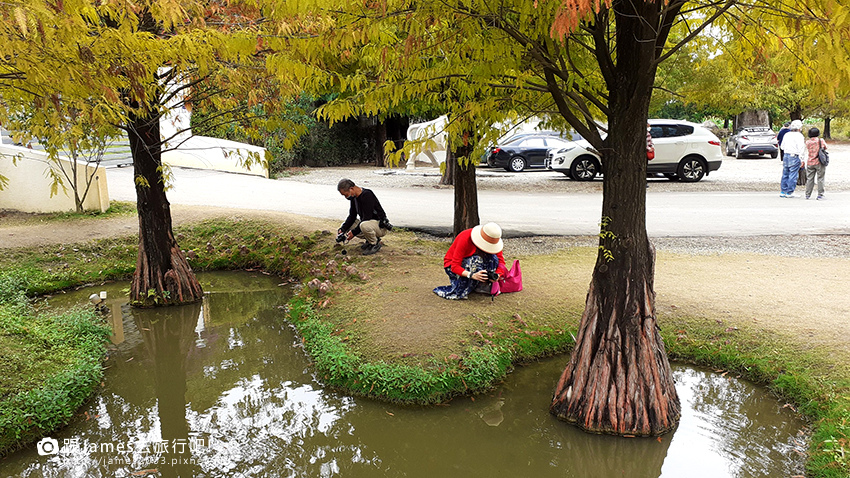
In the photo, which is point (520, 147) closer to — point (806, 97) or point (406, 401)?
point (806, 97)

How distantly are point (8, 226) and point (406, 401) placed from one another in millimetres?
9714

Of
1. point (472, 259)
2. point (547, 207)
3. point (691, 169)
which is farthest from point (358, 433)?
point (691, 169)

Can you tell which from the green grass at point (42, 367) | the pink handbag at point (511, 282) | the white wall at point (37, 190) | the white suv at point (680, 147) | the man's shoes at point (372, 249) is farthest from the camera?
the white suv at point (680, 147)

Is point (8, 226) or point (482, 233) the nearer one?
point (482, 233)

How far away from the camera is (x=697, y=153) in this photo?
709 inches

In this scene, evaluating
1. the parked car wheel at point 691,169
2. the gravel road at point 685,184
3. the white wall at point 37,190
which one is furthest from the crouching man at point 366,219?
the parked car wheel at point 691,169

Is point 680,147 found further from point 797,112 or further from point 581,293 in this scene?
point 797,112

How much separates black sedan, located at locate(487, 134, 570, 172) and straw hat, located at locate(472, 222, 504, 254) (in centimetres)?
1634

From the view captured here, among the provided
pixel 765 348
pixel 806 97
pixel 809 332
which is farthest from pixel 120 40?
pixel 806 97

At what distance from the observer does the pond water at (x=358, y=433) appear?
466 centimetres

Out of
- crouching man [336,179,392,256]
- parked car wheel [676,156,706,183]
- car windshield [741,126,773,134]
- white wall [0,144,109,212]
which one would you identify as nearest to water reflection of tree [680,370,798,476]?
crouching man [336,179,392,256]

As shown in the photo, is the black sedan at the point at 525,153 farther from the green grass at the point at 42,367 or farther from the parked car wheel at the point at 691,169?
the green grass at the point at 42,367

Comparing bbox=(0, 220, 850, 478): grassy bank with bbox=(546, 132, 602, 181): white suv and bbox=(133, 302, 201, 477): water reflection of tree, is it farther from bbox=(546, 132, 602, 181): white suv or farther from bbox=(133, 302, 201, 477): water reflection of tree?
bbox=(546, 132, 602, 181): white suv

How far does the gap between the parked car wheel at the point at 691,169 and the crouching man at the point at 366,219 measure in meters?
12.2
